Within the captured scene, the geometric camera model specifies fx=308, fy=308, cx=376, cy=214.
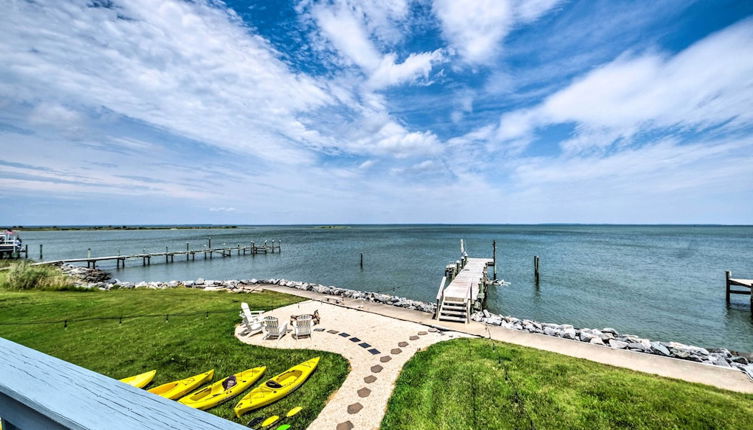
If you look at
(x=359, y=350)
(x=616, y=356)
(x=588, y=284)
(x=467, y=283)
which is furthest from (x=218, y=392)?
(x=588, y=284)

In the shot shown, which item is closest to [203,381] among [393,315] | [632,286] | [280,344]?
[280,344]

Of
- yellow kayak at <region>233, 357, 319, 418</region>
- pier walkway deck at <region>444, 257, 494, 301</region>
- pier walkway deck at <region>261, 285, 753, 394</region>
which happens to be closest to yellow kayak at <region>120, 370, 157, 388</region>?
yellow kayak at <region>233, 357, 319, 418</region>

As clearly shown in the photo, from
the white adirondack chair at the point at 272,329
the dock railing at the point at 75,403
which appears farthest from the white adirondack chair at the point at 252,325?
the dock railing at the point at 75,403

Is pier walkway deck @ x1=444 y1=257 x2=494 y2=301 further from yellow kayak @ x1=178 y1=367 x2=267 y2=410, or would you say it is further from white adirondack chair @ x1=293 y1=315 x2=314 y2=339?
yellow kayak @ x1=178 y1=367 x2=267 y2=410

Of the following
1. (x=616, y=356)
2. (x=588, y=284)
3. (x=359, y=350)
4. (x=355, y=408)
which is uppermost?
(x=359, y=350)

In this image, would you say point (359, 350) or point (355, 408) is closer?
point (355, 408)

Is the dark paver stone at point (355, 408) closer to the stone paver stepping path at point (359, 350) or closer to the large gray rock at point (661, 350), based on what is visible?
the stone paver stepping path at point (359, 350)

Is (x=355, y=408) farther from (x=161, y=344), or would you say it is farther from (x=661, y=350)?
(x=661, y=350)
